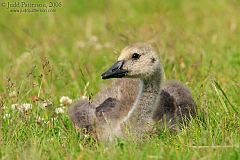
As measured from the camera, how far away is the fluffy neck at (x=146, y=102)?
19.8 feet

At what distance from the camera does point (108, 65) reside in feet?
27.7

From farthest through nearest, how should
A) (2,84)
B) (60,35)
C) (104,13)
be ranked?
(104,13)
(60,35)
(2,84)

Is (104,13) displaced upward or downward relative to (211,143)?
upward

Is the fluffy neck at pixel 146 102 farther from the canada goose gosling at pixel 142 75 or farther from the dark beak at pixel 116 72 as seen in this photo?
the dark beak at pixel 116 72

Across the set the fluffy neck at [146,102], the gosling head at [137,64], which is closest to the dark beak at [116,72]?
the gosling head at [137,64]

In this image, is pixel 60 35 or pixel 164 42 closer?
pixel 164 42

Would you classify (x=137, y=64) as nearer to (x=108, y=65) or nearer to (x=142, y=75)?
(x=142, y=75)

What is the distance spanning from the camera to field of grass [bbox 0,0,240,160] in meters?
5.39

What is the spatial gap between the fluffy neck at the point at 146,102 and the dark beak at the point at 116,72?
0.71 feet

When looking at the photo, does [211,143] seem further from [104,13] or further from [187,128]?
[104,13]

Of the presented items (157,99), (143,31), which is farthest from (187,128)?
(143,31)

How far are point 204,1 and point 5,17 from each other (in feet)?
9.91

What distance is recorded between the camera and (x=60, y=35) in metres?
10.5

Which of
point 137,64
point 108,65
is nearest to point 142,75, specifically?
point 137,64
